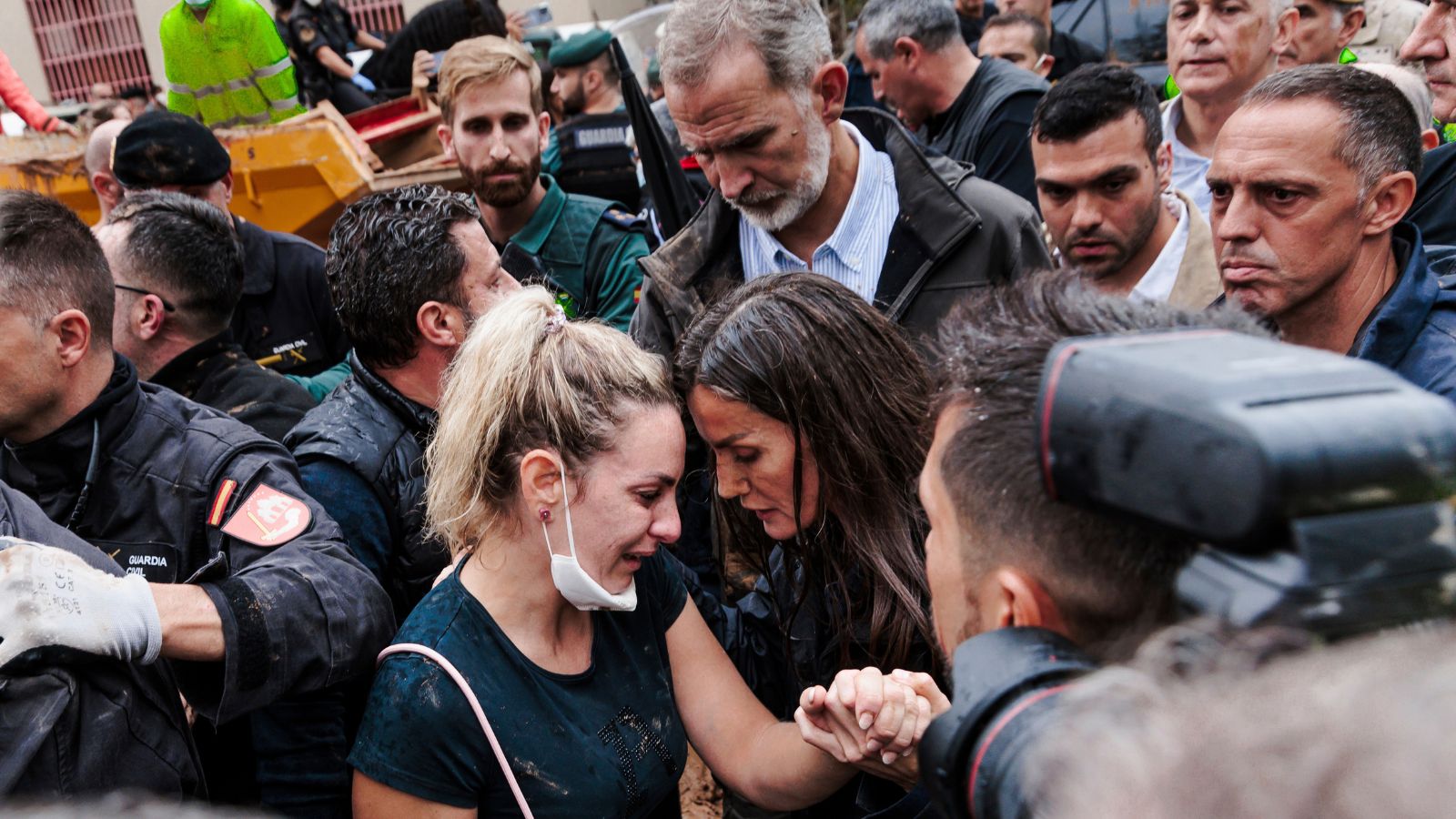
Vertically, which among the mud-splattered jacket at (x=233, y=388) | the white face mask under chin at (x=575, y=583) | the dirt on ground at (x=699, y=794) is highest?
the mud-splattered jacket at (x=233, y=388)

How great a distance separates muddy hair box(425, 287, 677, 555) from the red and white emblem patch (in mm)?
261

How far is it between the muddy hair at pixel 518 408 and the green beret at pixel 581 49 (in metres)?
4.69

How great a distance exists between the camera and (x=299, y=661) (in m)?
2.06

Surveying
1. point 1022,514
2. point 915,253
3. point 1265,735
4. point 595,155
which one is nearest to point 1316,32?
point 915,253

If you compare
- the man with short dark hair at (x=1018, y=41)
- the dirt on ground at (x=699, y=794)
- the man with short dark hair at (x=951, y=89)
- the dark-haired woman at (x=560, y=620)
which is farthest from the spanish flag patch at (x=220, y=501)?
the man with short dark hair at (x=1018, y=41)

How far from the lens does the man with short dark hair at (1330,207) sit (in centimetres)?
242

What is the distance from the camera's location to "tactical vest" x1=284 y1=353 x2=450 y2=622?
8.55 ft

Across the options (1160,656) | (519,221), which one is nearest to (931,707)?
(1160,656)

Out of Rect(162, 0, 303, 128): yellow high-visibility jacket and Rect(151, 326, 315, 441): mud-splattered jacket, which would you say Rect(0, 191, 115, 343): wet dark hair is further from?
Rect(162, 0, 303, 128): yellow high-visibility jacket

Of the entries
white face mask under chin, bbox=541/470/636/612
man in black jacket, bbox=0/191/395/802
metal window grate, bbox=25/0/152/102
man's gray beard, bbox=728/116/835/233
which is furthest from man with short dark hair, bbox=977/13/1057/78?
metal window grate, bbox=25/0/152/102

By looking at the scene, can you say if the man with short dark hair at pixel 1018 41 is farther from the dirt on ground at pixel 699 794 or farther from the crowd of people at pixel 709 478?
the dirt on ground at pixel 699 794

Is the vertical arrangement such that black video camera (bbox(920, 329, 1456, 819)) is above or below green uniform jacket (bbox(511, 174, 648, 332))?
above

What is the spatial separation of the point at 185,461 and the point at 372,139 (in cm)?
520

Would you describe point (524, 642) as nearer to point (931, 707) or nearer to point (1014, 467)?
point (931, 707)
